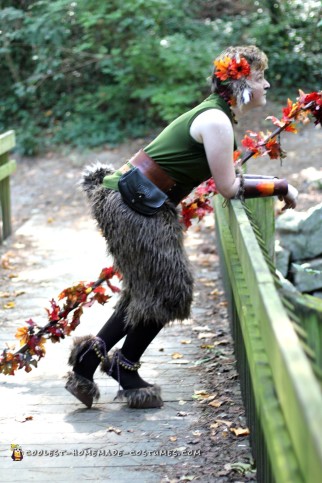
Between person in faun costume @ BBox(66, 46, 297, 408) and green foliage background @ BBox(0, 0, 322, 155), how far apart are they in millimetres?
8601

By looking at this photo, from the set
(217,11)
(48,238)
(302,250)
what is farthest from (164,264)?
(217,11)

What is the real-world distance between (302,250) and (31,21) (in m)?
8.27

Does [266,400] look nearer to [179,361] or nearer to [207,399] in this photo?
[207,399]

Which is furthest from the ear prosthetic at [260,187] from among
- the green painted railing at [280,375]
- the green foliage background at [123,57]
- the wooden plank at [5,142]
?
the green foliage background at [123,57]

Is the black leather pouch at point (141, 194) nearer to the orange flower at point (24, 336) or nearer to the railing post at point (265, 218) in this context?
the orange flower at point (24, 336)

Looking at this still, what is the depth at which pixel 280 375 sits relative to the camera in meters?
2.45

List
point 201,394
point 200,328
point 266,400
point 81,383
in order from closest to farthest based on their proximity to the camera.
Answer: point 266,400, point 81,383, point 201,394, point 200,328

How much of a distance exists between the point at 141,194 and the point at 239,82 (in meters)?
0.74

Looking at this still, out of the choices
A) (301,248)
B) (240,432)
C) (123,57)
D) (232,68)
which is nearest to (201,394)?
(240,432)

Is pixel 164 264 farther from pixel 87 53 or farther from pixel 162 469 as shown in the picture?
pixel 87 53

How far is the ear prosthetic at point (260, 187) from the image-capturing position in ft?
14.4

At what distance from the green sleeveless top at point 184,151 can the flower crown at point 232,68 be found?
0.13 m

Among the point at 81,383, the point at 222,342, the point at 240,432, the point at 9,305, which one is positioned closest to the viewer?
the point at 240,432

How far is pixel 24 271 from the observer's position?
780 cm
